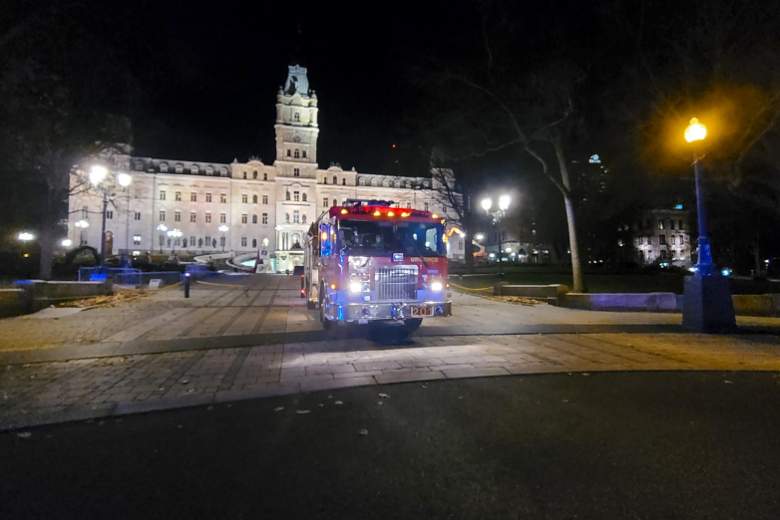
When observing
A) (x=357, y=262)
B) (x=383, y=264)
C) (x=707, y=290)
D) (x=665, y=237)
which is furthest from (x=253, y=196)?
(x=707, y=290)

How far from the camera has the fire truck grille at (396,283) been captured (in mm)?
10359

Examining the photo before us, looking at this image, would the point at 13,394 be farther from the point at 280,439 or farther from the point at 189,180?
the point at 189,180

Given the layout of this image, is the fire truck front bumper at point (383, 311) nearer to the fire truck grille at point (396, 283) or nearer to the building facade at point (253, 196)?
the fire truck grille at point (396, 283)

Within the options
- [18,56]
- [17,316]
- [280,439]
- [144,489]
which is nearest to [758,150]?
[280,439]

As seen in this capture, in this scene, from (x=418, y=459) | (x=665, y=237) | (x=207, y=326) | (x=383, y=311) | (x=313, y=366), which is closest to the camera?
(x=418, y=459)

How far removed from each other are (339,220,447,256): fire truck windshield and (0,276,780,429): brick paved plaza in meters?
2.07

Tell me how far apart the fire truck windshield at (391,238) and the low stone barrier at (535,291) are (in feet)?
35.5

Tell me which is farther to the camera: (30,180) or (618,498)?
(30,180)

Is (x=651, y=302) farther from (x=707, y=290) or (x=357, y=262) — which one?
(x=357, y=262)

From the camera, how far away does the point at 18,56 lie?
12.4 meters

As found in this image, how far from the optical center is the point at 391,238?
1079cm

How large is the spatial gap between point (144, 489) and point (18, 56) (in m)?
14.1

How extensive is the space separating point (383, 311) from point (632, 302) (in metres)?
12.8

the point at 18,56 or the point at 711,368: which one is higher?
the point at 18,56
